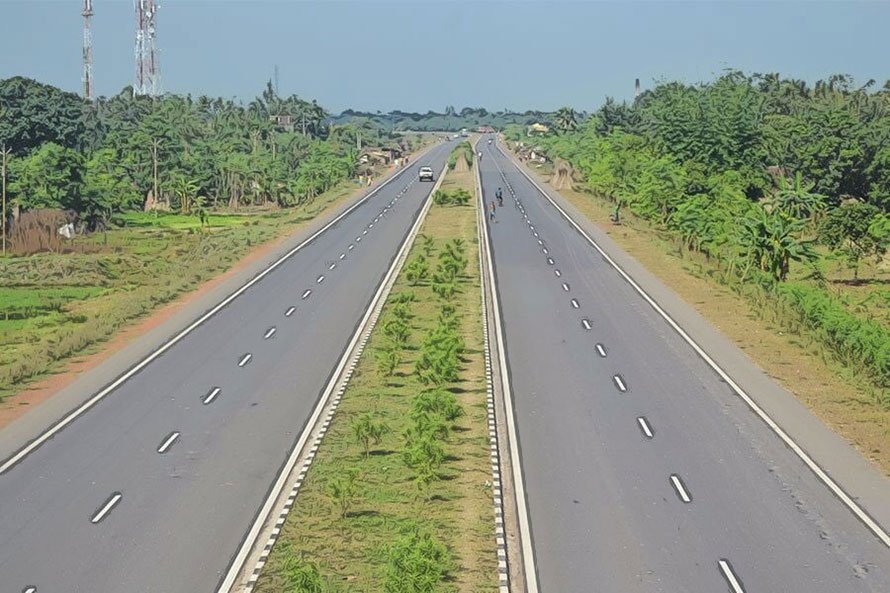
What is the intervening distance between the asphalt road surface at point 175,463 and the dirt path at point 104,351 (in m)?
1.94

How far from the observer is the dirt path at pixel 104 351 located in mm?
34719

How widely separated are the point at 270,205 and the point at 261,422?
9262 centimetres

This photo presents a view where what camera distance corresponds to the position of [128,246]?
8081cm

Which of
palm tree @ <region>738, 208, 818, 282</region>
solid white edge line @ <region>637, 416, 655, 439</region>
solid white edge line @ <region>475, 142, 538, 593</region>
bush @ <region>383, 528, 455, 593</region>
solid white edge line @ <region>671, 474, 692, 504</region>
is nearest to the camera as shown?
bush @ <region>383, 528, 455, 593</region>

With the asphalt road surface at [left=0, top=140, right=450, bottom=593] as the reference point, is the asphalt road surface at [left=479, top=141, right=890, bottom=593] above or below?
above

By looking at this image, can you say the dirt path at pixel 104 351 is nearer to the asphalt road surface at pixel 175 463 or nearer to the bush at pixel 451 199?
the asphalt road surface at pixel 175 463

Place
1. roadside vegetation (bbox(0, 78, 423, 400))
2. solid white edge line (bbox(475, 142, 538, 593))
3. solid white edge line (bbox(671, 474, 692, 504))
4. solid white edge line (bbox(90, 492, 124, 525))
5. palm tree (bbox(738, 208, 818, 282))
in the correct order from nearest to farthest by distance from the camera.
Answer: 1. solid white edge line (bbox(475, 142, 538, 593))
2. solid white edge line (bbox(90, 492, 124, 525))
3. solid white edge line (bbox(671, 474, 692, 504))
4. roadside vegetation (bbox(0, 78, 423, 400))
5. palm tree (bbox(738, 208, 818, 282))

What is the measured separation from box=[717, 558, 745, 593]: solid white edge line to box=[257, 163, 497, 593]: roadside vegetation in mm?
3570

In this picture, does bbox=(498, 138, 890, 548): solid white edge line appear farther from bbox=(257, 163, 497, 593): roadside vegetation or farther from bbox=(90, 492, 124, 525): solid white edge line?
bbox=(90, 492, 124, 525): solid white edge line

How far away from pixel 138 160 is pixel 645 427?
88.0 metres

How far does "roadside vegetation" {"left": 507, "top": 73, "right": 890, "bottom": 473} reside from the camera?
37781mm

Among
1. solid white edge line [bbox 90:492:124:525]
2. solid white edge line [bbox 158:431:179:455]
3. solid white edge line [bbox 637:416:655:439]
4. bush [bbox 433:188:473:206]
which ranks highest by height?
solid white edge line [bbox 637:416:655:439]

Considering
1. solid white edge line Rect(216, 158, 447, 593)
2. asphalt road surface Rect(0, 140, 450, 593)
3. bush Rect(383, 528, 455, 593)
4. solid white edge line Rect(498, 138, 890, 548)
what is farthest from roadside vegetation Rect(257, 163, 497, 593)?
solid white edge line Rect(498, 138, 890, 548)

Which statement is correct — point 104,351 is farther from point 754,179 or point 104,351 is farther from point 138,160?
point 138,160
